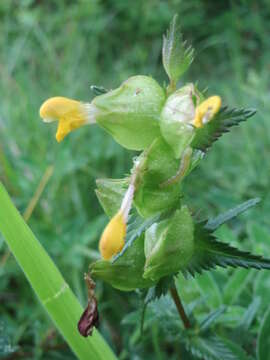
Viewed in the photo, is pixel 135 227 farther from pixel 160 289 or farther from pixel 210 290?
pixel 210 290

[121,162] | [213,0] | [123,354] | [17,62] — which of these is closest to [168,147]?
[123,354]

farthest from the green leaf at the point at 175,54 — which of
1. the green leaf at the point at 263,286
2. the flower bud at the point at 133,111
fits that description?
the green leaf at the point at 263,286

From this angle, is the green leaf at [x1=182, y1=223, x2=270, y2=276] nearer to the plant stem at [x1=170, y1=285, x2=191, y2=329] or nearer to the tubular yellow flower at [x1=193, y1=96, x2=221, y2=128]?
the plant stem at [x1=170, y1=285, x2=191, y2=329]

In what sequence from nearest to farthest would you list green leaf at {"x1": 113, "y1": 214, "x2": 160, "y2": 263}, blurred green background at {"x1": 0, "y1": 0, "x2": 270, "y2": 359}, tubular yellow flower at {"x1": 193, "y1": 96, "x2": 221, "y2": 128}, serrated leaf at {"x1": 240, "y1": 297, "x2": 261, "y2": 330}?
1. tubular yellow flower at {"x1": 193, "y1": 96, "x2": 221, "y2": 128}
2. green leaf at {"x1": 113, "y1": 214, "x2": 160, "y2": 263}
3. serrated leaf at {"x1": 240, "y1": 297, "x2": 261, "y2": 330}
4. blurred green background at {"x1": 0, "y1": 0, "x2": 270, "y2": 359}

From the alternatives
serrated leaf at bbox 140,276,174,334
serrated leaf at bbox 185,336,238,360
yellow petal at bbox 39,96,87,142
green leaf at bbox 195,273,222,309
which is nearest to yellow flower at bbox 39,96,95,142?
yellow petal at bbox 39,96,87,142

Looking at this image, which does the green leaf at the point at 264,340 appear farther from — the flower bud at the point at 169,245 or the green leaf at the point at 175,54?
→ the green leaf at the point at 175,54
